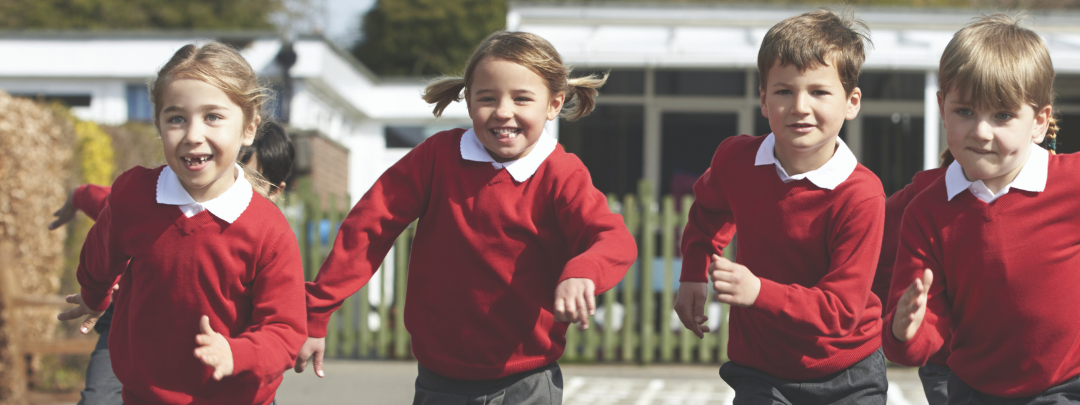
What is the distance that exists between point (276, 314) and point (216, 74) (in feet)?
2.16

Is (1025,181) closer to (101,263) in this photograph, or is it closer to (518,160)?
(518,160)

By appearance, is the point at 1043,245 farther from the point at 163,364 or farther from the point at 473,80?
the point at 163,364

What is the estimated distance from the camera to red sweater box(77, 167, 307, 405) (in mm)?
Result: 2418

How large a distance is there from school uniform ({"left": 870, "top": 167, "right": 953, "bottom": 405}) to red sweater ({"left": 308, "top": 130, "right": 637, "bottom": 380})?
0.95 metres

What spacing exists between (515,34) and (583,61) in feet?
20.7

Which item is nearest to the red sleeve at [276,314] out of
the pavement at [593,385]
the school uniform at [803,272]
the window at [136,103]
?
the school uniform at [803,272]

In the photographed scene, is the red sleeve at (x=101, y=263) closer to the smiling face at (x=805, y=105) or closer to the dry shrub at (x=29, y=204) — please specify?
the smiling face at (x=805, y=105)

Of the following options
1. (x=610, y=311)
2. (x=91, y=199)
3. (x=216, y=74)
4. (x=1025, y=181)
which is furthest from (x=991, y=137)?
(x=610, y=311)

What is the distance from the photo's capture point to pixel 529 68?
2670 mm

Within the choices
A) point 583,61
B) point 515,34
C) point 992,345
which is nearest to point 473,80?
point 515,34

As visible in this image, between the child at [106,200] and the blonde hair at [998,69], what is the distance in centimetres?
208

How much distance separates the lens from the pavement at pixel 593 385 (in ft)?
21.4

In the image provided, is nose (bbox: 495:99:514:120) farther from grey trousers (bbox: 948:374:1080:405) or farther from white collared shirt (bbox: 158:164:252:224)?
grey trousers (bbox: 948:374:1080:405)

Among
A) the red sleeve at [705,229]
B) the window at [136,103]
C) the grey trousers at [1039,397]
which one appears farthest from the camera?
the window at [136,103]
